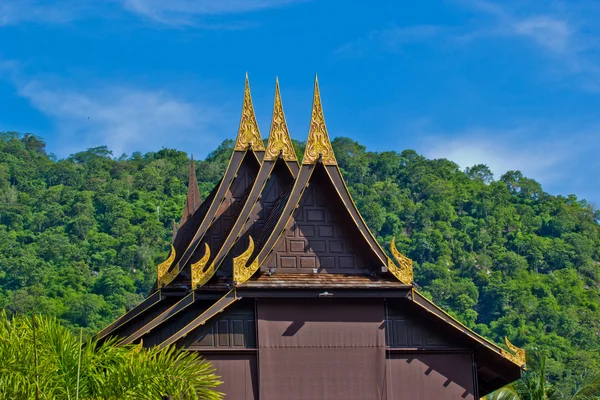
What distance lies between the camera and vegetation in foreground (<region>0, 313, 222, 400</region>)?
1591 cm

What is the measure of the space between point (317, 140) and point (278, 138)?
2873 mm

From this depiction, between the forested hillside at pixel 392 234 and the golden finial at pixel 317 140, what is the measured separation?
194 ft

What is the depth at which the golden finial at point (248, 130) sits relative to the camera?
86.5 feet

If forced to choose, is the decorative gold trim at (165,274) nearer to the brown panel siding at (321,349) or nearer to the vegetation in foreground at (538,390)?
the brown panel siding at (321,349)

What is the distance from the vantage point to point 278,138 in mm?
23797

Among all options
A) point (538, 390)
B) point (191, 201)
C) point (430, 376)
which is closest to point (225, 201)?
point (191, 201)

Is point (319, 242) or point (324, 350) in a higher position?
Answer: point (319, 242)

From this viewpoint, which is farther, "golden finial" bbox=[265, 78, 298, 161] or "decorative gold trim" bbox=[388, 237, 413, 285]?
"golden finial" bbox=[265, 78, 298, 161]

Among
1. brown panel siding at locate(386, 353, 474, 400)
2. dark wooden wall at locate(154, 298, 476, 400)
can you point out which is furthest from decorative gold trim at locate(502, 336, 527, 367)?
dark wooden wall at locate(154, 298, 476, 400)

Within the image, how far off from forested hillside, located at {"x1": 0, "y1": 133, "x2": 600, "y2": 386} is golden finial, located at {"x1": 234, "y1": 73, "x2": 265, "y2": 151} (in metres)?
54.1

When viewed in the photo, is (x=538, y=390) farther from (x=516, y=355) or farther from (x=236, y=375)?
(x=236, y=375)

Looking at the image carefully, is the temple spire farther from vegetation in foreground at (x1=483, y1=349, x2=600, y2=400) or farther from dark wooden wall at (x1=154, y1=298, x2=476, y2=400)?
dark wooden wall at (x1=154, y1=298, x2=476, y2=400)

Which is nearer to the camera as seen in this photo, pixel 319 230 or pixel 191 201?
pixel 319 230

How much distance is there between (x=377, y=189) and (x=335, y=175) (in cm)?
11655
